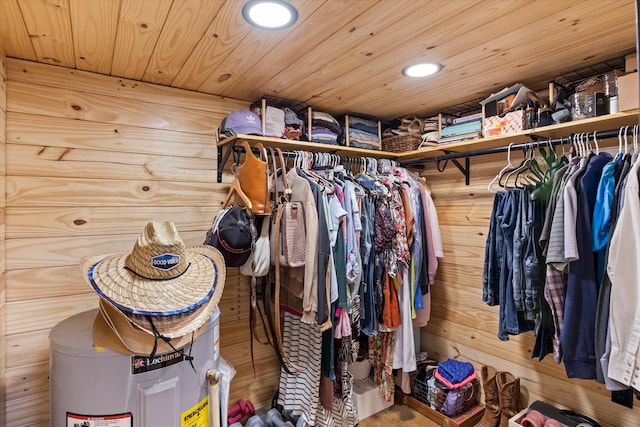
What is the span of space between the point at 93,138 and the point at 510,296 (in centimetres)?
216

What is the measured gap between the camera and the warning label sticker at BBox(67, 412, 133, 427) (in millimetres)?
1033

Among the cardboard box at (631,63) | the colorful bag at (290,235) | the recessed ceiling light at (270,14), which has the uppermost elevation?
the recessed ceiling light at (270,14)

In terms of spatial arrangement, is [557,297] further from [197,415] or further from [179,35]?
[179,35]

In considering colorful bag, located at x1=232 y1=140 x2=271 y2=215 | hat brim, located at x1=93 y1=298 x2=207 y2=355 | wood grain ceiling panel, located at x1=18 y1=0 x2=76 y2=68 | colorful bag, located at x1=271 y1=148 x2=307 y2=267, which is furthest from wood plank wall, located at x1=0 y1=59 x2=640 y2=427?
hat brim, located at x1=93 y1=298 x2=207 y2=355

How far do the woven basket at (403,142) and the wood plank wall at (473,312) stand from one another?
0.29 meters

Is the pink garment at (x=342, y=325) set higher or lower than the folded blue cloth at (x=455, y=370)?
higher

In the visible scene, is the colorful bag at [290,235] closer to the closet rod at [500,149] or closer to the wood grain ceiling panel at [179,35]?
the wood grain ceiling panel at [179,35]

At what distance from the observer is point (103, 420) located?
1034 mm

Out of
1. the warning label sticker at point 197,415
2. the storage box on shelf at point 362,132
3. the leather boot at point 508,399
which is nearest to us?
the warning label sticker at point 197,415

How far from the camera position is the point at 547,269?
1.45m

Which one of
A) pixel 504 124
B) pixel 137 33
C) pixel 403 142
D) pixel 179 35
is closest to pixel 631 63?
pixel 504 124

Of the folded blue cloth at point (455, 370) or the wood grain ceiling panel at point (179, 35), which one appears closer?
the wood grain ceiling panel at point (179, 35)

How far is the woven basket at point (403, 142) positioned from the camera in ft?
7.69

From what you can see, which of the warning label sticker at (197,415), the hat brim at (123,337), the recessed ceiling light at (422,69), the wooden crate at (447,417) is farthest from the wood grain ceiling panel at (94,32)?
the wooden crate at (447,417)
